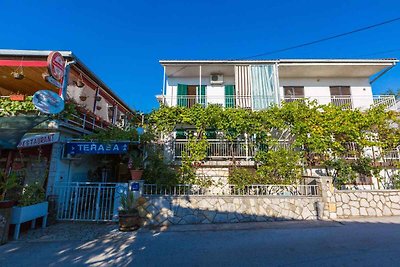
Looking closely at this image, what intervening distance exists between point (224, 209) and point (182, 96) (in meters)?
8.06

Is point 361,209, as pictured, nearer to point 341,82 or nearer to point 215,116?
point 215,116

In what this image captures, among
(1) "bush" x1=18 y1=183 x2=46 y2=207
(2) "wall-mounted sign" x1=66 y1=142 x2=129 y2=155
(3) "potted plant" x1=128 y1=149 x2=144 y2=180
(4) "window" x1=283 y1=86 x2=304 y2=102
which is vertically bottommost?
(1) "bush" x1=18 y1=183 x2=46 y2=207

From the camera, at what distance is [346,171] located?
345 inches

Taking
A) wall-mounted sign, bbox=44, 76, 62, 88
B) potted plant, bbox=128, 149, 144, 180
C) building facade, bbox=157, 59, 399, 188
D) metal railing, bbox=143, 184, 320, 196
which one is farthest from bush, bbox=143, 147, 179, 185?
wall-mounted sign, bbox=44, 76, 62, 88

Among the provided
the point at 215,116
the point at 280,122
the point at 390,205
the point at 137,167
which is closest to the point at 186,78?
the point at 215,116

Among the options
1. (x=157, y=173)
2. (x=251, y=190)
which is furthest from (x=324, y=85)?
(x=157, y=173)

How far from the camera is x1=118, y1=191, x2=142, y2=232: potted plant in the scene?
5.83 meters

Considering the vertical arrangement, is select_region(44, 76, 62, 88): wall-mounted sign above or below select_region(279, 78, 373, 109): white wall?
below

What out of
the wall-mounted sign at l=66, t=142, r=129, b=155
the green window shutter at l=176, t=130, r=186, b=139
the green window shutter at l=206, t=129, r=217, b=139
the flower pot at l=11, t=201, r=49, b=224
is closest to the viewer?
the flower pot at l=11, t=201, r=49, b=224

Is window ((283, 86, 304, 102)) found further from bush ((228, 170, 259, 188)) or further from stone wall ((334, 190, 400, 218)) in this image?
bush ((228, 170, 259, 188))

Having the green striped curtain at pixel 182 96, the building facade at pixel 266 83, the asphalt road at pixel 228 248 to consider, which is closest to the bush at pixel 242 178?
the asphalt road at pixel 228 248

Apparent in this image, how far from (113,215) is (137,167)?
5.71 feet

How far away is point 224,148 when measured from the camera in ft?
33.9

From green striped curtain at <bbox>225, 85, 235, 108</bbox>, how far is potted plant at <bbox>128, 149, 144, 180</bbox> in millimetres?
7261
